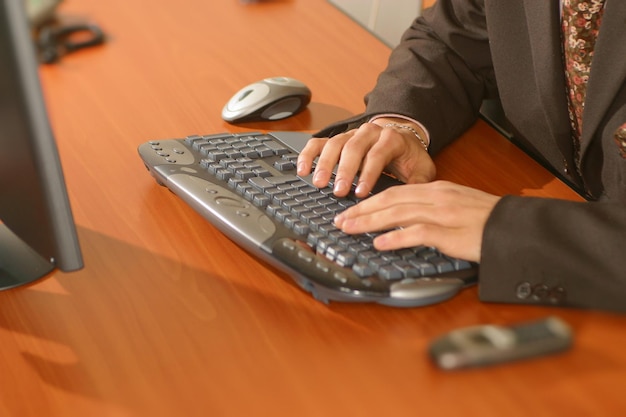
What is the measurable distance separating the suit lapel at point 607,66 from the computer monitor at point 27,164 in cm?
73

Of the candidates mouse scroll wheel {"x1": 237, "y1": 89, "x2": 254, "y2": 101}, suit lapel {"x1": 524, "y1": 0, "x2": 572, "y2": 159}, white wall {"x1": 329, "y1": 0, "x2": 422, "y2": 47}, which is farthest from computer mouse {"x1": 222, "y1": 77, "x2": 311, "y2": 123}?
white wall {"x1": 329, "y1": 0, "x2": 422, "y2": 47}

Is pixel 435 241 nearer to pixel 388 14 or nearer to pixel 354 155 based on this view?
pixel 354 155

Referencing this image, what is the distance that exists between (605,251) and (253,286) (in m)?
0.38

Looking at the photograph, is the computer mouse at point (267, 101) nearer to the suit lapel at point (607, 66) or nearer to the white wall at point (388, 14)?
the suit lapel at point (607, 66)

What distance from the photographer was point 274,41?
5.30 ft

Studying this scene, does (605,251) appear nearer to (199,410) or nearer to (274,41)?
(199,410)

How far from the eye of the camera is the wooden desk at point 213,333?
81cm

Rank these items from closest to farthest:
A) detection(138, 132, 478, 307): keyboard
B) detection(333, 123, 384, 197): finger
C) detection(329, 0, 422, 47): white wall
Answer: detection(138, 132, 478, 307): keyboard < detection(333, 123, 384, 197): finger < detection(329, 0, 422, 47): white wall

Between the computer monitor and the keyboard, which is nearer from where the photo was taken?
the computer monitor

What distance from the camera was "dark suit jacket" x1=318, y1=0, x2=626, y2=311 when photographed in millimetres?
939

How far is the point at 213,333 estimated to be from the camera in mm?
894

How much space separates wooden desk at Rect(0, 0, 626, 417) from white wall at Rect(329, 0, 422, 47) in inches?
41.8

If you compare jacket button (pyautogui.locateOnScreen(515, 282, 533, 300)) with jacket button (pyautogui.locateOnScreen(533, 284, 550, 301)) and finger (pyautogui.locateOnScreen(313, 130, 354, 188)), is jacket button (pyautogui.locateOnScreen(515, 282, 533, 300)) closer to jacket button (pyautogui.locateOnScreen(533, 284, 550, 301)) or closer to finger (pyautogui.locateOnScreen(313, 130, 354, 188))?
jacket button (pyautogui.locateOnScreen(533, 284, 550, 301))

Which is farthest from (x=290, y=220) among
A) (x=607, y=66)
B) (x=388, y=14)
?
(x=388, y=14)
